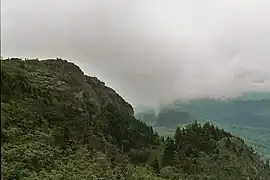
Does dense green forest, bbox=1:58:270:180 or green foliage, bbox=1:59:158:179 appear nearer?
green foliage, bbox=1:59:158:179

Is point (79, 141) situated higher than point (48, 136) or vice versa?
point (48, 136)

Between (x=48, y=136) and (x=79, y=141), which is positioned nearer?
(x=48, y=136)

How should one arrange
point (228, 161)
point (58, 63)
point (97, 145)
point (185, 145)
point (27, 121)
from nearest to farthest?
point (27, 121) → point (97, 145) → point (228, 161) → point (185, 145) → point (58, 63)

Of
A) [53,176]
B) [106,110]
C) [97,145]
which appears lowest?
[53,176]

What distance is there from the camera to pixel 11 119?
64.4 metres

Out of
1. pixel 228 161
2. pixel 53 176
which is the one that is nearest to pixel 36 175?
pixel 53 176

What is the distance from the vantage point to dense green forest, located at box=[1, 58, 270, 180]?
2329 inches

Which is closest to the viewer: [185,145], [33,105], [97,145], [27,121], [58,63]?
[27,121]

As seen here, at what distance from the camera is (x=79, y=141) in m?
82.6

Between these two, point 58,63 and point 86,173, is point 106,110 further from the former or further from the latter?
point 86,173

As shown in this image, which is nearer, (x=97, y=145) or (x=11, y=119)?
(x=11, y=119)

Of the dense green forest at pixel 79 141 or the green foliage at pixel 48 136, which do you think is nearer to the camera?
the green foliage at pixel 48 136

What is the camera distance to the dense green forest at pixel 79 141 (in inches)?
2329

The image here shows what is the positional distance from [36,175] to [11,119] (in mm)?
12190
